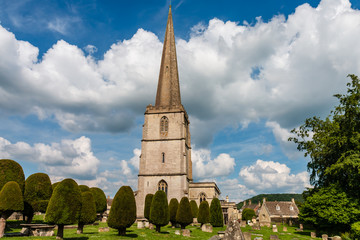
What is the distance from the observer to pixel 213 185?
42.5m

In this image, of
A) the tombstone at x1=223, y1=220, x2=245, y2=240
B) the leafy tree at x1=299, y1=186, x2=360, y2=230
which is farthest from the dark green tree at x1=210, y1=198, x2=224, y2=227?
the tombstone at x1=223, y1=220, x2=245, y2=240

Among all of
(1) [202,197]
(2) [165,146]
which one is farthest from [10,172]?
(1) [202,197]

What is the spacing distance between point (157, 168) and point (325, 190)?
77.0 ft

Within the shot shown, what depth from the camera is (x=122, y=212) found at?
61.3 ft

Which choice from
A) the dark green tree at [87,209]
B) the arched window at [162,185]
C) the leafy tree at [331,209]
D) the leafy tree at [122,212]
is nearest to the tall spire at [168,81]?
the arched window at [162,185]

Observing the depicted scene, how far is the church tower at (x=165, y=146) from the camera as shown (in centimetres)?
3962

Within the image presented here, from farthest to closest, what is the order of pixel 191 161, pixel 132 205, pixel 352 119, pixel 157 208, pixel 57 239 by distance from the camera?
pixel 191 161
pixel 352 119
pixel 157 208
pixel 132 205
pixel 57 239

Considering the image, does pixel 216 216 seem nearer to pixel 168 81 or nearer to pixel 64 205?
pixel 64 205

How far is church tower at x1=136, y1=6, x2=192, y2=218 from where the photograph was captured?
39.6 metres

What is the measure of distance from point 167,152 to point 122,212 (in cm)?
2292

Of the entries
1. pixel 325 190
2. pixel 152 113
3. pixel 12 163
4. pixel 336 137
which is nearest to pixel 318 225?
pixel 325 190

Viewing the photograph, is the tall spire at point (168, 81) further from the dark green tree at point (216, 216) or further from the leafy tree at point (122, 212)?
the leafy tree at point (122, 212)

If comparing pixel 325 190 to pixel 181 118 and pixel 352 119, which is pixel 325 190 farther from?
pixel 181 118

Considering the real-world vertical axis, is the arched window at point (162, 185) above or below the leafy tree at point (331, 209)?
above
